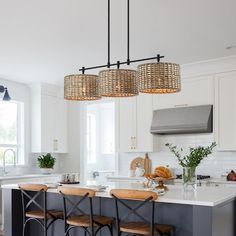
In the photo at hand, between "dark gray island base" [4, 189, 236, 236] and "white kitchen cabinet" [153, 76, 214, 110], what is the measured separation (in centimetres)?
270

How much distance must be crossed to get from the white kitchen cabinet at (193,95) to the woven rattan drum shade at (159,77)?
2.67 meters

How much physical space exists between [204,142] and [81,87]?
3.16 metres

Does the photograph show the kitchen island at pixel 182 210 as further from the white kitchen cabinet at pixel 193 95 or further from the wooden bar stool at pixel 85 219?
the white kitchen cabinet at pixel 193 95

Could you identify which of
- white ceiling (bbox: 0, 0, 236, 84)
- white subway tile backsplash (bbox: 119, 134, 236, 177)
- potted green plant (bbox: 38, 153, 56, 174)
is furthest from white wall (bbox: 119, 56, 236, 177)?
potted green plant (bbox: 38, 153, 56, 174)

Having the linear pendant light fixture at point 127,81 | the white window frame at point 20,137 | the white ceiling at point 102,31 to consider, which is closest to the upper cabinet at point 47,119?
the white window frame at point 20,137

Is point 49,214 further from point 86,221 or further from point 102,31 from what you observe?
point 102,31

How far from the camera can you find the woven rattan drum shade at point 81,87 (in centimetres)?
340

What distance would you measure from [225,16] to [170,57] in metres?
1.63

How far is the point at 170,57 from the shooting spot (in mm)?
5281

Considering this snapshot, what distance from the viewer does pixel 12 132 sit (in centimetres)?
683

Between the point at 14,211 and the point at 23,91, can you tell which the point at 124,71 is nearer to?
the point at 14,211

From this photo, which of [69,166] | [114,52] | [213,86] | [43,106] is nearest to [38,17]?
[114,52]

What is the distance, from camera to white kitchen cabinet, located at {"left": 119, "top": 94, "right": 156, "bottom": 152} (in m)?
6.22

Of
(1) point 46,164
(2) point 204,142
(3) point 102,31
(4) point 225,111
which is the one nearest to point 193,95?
(4) point 225,111
